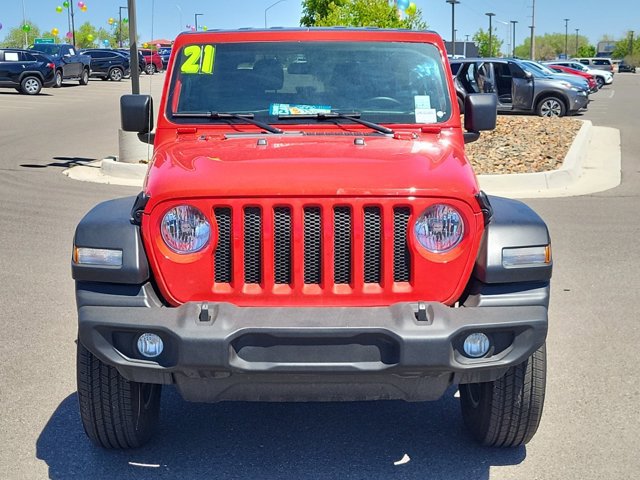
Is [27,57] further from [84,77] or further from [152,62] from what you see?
[152,62]

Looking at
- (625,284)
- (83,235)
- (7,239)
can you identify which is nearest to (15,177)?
(7,239)

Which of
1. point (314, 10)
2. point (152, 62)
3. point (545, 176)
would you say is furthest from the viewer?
point (314, 10)

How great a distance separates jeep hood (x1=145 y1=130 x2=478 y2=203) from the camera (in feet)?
12.4

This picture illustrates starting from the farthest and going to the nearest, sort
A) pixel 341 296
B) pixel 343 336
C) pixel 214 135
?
pixel 214 135 → pixel 341 296 → pixel 343 336

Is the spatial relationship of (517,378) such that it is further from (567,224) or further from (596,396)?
(567,224)

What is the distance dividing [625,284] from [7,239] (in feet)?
18.7

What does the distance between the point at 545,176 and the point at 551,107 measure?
12.8 meters

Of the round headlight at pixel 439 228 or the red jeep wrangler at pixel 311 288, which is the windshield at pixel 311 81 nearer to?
the red jeep wrangler at pixel 311 288

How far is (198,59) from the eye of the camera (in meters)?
5.24

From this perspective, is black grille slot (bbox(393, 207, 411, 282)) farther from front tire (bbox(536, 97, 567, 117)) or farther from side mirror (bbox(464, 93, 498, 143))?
front tire (bbox(536, 97, 567, 117))

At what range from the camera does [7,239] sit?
934 centimetres

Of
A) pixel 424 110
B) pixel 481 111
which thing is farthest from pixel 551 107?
pixel 424 110

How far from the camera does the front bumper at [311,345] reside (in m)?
3.54

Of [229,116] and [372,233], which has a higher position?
[229,116]
